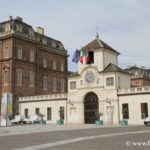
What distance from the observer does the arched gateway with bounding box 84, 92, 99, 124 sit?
51.2 m

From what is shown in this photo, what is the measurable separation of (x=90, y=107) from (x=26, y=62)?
60.7 ft

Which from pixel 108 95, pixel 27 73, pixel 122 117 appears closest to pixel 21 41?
pixel 27 73

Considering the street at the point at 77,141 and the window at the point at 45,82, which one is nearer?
the street at the point at 77,141

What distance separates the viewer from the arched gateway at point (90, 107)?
51.2 meters

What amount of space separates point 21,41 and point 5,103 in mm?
16601

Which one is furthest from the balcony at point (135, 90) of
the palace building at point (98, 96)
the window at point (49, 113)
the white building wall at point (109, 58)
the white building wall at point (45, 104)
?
the window at point (49, 113)

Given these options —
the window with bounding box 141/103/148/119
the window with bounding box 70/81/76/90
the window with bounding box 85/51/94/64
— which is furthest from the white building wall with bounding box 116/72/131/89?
the window with bounding box 70/81/76/90

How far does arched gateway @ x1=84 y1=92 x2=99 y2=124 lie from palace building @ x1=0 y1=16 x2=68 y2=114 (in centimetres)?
1507

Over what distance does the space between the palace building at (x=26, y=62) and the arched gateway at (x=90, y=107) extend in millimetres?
15070

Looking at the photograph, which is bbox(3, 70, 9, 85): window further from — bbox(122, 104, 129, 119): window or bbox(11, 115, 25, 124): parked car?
bbox(122, 104, 129, 119): window

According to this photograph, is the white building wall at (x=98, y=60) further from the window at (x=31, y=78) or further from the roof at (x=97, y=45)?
the window at (x=31, y=78)

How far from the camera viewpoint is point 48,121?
5625 cm

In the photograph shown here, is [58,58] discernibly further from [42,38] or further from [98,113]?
[98,113]

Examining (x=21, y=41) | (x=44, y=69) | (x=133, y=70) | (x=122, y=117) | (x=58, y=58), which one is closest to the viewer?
(x=122, y=117)
